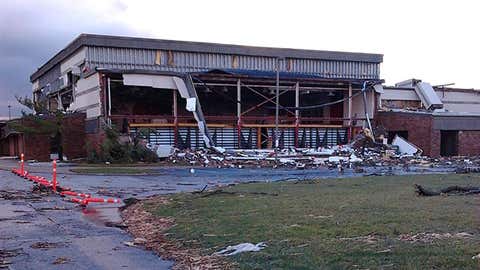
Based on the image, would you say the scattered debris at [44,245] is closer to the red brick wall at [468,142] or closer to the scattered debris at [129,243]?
the scattered debris at [129,243]

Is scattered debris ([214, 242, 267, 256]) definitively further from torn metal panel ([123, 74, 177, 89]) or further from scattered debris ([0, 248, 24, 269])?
torn metal panel ([123, 74, 177, 89])

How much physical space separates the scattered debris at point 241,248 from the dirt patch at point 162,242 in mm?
231

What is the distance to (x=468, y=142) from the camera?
4506cm

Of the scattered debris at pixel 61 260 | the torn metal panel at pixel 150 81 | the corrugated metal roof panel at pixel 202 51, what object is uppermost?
the corrugated metal roof panel at pixel 202 51

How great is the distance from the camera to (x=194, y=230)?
10.8 metres

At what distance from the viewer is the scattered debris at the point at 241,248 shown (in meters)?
8.52

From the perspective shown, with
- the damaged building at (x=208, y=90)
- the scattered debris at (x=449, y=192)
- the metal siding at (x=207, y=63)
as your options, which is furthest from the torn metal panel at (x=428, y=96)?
the scattered debris at (x=449, y=192)

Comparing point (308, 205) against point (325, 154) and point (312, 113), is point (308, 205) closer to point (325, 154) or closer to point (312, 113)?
point (325, 154)

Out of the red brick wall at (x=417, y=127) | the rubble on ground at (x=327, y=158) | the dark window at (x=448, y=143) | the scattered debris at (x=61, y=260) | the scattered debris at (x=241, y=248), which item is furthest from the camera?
the dark window at (x=448, y=143)

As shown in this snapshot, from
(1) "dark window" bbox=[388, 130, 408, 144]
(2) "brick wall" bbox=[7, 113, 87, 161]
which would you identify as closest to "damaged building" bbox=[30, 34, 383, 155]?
(2) "brick wall" bbox=[7, 113, 87, 161]

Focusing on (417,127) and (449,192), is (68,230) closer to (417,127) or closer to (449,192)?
(449,192)

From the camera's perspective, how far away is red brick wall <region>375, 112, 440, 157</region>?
43625 mm

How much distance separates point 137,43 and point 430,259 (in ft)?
142

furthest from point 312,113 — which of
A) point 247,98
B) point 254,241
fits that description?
point 254,241
